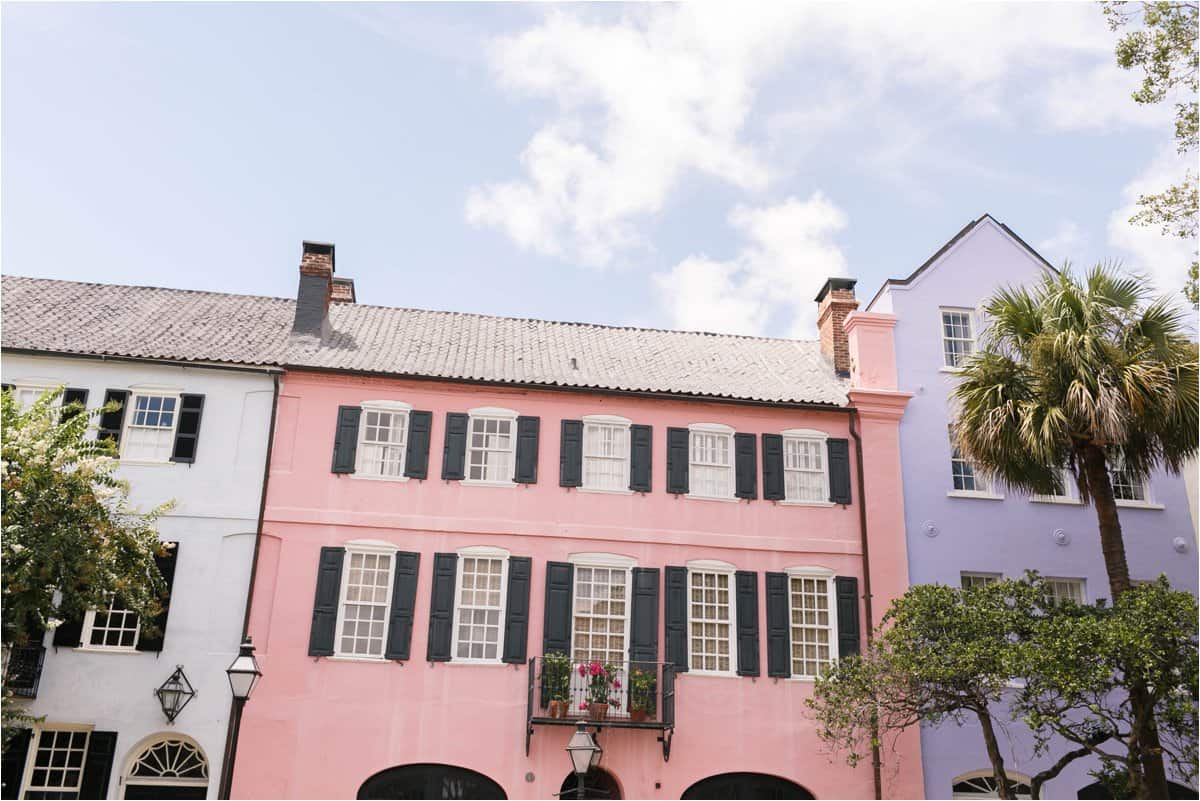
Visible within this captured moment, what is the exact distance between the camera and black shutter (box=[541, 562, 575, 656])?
18.7 meters

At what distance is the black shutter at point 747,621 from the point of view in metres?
19.0

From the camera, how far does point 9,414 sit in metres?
15.6

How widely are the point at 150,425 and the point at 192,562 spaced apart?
Result: 273 centimetres

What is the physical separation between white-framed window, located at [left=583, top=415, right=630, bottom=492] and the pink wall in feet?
0.81

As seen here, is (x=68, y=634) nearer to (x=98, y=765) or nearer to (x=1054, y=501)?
(x=98, y=765)

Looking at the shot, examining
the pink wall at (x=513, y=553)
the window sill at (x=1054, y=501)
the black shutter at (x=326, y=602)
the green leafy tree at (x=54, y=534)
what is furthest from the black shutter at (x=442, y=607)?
the window sill at (x=1054, y=501)

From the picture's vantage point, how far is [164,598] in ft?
59.6

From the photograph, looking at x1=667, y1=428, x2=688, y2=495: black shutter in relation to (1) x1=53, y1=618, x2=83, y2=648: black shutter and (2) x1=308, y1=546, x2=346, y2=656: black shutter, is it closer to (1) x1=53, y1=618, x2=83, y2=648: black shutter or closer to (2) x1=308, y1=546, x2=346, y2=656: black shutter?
(2) x1=308, y1=546, x2=346, y2=656: black shutter

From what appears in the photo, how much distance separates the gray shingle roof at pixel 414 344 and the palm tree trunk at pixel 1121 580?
5.70 metres

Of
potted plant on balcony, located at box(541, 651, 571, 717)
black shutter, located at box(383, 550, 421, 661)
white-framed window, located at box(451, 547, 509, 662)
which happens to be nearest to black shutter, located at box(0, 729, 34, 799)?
black shutter, located at box(383, 550, 421, 661)

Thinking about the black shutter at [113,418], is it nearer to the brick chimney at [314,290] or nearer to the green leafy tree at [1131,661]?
the brick chimney at [314,290]

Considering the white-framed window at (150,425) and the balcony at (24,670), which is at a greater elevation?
the white-framed window at (150,425)

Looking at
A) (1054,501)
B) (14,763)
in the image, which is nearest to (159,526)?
(14,763)

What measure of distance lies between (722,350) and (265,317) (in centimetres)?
974
